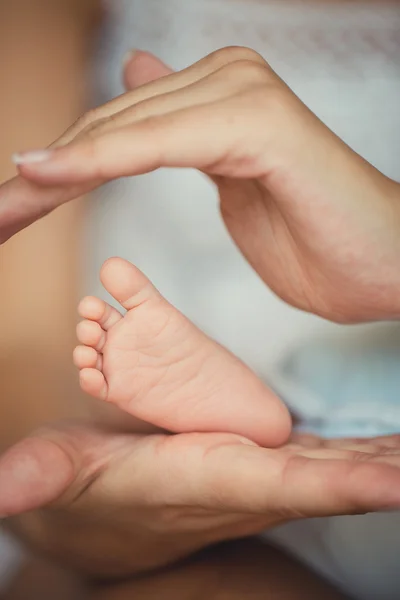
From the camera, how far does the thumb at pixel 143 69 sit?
0.70 meters

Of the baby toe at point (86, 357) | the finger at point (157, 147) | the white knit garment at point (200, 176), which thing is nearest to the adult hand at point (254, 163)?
the finger at point (157, 147)

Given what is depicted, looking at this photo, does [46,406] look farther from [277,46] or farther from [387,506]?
[277,46]

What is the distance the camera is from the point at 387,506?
→ 420 mm

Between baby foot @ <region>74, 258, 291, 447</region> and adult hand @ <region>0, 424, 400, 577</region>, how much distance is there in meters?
0.02

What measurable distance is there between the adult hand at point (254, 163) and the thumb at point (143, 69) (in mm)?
163

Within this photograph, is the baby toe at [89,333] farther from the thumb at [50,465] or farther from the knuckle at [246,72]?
the knuckle at [246,72]

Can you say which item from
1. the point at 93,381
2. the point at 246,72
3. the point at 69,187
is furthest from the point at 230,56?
the point at 93,381

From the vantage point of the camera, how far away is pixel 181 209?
0.90 meters

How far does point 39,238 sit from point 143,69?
0.22m

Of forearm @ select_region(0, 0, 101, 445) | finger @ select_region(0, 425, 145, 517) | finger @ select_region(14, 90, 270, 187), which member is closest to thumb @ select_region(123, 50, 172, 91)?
forearm @ select_region(0, 0, 101, 445)

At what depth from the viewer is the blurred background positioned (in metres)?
0.71

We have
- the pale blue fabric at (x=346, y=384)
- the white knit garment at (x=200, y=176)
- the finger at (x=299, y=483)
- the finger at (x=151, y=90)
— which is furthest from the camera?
the white knit garment at (x=200, y=176)

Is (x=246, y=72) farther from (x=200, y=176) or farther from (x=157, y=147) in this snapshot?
(x=200, y=176)

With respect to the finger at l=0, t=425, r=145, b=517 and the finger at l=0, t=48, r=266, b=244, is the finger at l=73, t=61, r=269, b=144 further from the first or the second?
the finger at l=0, t=425, r=145, b=517
